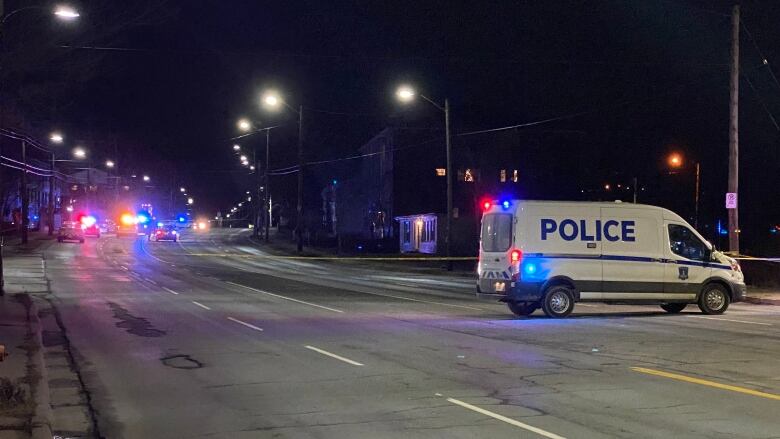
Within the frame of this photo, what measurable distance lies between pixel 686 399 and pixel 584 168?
65700 millimetres

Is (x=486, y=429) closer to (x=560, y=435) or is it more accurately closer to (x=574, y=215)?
(x=560, y=435)


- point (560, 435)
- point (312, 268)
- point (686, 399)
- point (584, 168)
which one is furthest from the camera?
point (584, 168)

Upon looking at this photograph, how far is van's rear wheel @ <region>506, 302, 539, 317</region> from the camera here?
60.5ft

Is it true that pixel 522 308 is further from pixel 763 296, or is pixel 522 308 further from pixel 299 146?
pixel 299 146

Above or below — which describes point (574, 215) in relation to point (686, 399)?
above

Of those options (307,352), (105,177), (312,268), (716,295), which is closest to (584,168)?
(312,268)

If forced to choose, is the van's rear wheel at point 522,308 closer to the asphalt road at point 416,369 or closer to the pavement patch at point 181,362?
the asphalt road at point 416,369

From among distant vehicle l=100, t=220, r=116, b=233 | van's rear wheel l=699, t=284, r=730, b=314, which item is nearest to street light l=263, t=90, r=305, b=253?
van's rear wheel l=699, t=284, r=730, b=314

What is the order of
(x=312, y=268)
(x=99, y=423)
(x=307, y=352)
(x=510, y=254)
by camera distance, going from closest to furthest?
1. (x=99, y=423)
2. (x=307, y=352)
3. (x=510, y=254)
4. (x=312, y=268)

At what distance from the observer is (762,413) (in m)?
8.09

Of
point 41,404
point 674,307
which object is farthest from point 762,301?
point 41,404

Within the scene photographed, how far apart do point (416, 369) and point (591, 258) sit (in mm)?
8314

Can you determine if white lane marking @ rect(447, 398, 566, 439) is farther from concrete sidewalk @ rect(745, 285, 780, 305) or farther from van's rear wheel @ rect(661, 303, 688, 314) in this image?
concrete sidewalk @ rect(745, 285, 780, 305)

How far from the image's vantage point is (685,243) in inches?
733
